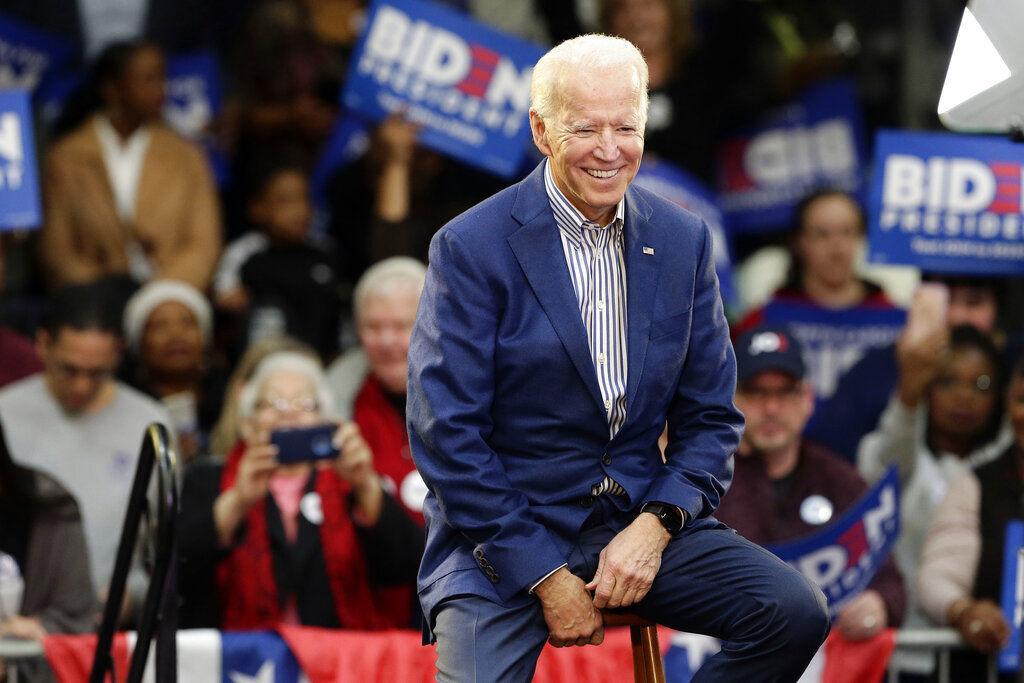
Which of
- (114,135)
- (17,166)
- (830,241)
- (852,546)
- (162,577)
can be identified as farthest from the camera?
(114,135)

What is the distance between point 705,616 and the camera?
11.6ft

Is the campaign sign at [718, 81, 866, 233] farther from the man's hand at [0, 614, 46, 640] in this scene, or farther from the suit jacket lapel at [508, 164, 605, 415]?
the suit jacket lapel at [508, 164, 605, 415]

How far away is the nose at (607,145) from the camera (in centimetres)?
345

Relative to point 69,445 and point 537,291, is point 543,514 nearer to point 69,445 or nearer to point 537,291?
point 537,291

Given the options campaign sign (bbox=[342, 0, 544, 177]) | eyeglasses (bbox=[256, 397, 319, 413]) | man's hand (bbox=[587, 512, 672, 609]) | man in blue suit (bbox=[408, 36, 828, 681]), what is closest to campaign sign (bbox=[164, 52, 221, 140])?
campaign sign (bbox=[342, 0, 544, 177])

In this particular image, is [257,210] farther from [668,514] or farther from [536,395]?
[668,514]

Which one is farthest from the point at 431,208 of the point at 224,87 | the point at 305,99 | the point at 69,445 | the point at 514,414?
the point at 514,414

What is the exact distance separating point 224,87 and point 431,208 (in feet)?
5.08

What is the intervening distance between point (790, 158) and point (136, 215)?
119 inches

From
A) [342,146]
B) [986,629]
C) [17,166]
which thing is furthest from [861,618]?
[342,146]

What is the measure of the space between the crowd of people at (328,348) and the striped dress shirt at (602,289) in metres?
2.03

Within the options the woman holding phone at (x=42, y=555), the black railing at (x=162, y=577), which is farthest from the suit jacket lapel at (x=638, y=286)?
the woman holding phone at (x=42, y=555)

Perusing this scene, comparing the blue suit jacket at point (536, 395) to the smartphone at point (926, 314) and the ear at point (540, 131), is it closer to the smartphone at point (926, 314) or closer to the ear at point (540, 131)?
the ear at point (540, 131)

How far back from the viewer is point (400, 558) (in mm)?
5617
